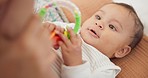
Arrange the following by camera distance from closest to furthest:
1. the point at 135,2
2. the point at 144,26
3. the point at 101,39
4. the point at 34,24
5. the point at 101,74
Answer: the point at 34,24 < the point at 101,74 < the point at 101,39 < the point at 144,26 < the point at 135,2

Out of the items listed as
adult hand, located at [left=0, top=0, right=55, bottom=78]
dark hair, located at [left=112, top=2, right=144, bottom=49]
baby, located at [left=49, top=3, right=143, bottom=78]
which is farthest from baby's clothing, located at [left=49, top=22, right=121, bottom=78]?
adult hand, located at [left=0, top=0, right=55, bottom=78]

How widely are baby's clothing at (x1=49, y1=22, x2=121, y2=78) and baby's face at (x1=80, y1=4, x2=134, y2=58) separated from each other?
0.05 meters

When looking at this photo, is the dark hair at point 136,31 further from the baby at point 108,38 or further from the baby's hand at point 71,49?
the baby's hand at point 71,49

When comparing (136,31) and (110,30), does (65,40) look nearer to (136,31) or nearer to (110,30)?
(110,30)

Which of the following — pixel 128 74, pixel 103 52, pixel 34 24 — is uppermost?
pixel 34 24

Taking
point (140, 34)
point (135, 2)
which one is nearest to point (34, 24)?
point (140, 34)

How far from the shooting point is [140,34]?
128 cm

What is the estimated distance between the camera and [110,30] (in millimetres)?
1219

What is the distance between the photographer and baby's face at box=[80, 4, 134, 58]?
118 cm

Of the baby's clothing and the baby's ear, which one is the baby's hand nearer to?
the baby's clothing

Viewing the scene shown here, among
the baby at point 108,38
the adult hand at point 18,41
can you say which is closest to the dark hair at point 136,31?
the baby at point 108,38

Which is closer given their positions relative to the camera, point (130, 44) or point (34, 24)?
point (34, 24)

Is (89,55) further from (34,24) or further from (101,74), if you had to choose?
(34,24)

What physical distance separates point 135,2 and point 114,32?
1.13 feet
